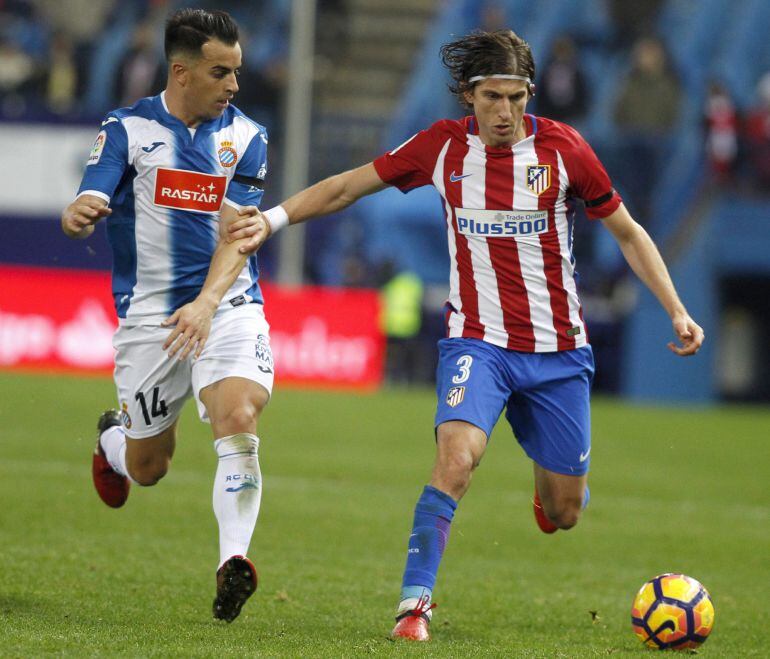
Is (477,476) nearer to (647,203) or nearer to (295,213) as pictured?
(295,213)

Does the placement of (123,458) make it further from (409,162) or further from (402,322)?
(402,322)

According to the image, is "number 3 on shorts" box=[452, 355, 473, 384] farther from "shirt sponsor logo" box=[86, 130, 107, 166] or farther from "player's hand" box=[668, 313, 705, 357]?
"shirt sponsor logo" box=[86, 130, 107, 166]

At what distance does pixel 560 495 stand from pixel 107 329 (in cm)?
1255

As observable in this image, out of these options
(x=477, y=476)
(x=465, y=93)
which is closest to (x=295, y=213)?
(x=465, y=93)

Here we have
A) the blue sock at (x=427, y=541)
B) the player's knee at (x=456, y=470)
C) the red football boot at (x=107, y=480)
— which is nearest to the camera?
the blue sock at (x=427, y=541)

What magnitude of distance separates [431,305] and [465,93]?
15726 millimetres

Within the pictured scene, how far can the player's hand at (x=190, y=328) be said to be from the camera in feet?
17.7

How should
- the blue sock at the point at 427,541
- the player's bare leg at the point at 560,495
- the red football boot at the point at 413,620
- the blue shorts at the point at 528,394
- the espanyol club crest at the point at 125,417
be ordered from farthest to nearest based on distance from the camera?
the espanyol club crest at the point at 125,417 → the player's bare leg at the point at 560,495 → the blue shorts at the point at 528,394 → the blue sock at the point at 427,541 → the red football boot at the point at 413,620

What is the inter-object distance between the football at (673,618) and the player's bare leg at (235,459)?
147 centimetres

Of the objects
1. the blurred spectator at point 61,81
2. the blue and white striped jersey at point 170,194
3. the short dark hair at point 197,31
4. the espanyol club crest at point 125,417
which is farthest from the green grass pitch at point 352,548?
the blurred spectator at point 61,81

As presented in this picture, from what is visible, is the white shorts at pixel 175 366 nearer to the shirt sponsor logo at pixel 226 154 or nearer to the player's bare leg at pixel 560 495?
the shirt sponsor logo at pixel 226 154

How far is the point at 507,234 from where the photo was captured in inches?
225

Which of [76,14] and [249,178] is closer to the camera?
[249,178]

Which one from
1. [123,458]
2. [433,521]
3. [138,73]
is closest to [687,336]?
[433,521]
